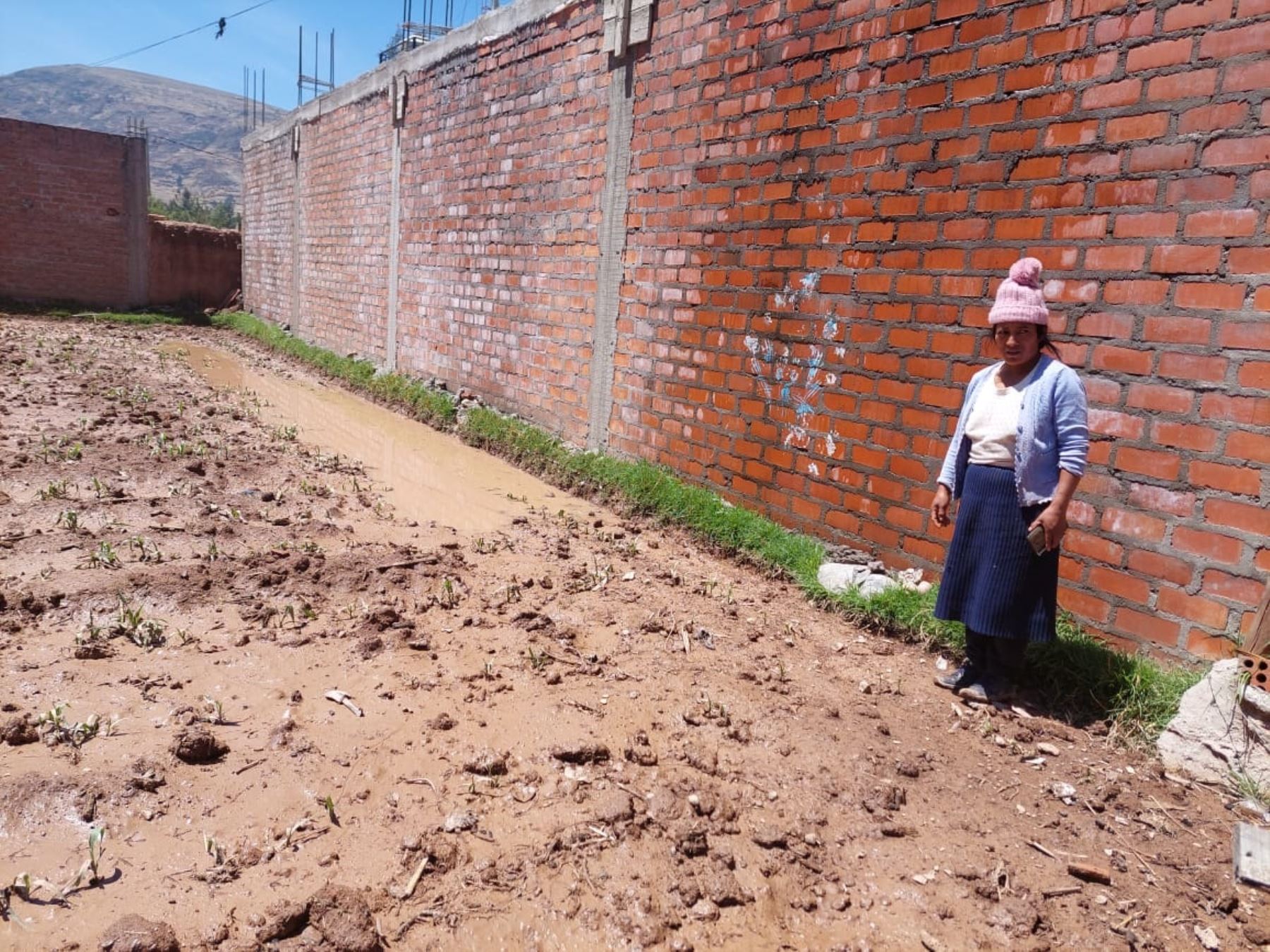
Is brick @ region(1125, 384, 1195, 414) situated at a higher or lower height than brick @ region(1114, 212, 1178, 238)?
lower

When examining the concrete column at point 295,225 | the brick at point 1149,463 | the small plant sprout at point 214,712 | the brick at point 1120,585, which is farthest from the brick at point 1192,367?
the concrete column at point 295,225

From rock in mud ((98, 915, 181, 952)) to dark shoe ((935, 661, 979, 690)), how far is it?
2539 millimetres

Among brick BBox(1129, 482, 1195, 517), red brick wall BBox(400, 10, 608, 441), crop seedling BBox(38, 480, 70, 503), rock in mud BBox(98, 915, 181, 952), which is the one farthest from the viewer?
red brick wall BBox(400, 10, 608, 441)

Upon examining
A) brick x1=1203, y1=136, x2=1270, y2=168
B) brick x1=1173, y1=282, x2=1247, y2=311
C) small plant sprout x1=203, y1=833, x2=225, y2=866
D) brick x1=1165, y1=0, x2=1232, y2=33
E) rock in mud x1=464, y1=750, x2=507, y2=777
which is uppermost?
brick x1=1165, y1=0, x2=1232, y2=33

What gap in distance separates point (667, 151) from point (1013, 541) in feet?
11.4

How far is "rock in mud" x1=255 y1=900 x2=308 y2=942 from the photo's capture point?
1.74m

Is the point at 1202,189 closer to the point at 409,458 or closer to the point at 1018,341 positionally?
the point at 1018,341

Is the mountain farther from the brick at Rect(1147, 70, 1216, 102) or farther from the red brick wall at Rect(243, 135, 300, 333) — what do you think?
the brick at Rect(1147, 70, 1216, 102)

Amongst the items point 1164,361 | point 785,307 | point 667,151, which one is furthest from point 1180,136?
point 667,151

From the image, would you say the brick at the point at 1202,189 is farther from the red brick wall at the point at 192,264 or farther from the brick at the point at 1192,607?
the red brick wall at the point at 192,264

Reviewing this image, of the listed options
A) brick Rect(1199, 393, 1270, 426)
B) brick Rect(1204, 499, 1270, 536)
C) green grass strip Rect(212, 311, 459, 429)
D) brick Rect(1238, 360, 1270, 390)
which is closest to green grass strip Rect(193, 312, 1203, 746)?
green grass strip Rect(212, 311, 459, 429)

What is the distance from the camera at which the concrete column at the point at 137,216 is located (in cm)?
1716

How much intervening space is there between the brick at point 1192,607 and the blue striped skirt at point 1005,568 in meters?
0.42

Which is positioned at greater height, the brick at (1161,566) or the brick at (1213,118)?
the brick at (1213,118)
